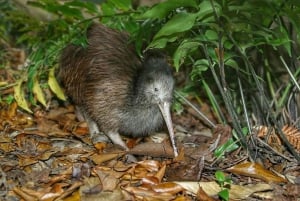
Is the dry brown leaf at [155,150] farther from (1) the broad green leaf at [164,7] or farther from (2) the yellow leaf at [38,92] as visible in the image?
(1) the broad green leaf at [164,7]

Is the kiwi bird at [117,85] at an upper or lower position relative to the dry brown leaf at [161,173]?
upper

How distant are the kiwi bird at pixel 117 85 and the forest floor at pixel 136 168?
163 mm

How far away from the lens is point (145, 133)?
14.0 feet

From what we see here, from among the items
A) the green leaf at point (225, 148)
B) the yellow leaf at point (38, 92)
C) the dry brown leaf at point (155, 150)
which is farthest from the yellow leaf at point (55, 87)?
the green leaf at point (225, 148)

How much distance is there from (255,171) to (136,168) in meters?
0.73

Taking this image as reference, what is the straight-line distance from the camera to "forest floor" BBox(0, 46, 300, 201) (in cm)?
334

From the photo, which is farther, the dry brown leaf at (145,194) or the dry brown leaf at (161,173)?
the dry brown leaf at (161,173)

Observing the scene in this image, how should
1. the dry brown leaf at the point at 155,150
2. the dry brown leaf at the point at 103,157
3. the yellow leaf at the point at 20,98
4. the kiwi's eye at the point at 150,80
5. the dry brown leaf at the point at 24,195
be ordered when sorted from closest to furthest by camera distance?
the dry brown leaf at the point at 24,195 → the dry brown leaf at the point at 103,157 → the dry brown leaf at the point at 155,150 → the kiwi's eye at the point at 150,80 → the yellow leaf at the point at 20,98

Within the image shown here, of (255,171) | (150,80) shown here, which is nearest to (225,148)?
(255,171)

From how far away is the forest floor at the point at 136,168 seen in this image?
3.34m

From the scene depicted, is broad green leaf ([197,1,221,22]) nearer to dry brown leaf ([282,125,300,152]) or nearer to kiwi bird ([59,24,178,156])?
kiwi bird ([59,24,178,156])

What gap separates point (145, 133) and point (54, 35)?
118 cm

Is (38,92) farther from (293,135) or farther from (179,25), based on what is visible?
(293,135)

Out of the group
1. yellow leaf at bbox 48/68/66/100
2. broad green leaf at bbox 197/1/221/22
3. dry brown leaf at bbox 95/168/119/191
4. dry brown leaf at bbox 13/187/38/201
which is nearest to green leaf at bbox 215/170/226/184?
dry brown leaf at bbox 95/168/119/191
